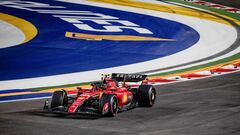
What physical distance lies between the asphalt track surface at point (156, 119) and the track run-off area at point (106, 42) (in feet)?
9.66

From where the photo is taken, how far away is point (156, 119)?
1549 centimetres

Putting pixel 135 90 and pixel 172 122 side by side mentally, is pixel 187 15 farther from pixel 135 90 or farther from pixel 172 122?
pixel 172 122

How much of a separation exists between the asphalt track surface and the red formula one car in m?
0.19

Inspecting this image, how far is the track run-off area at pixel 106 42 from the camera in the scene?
23.2 meters

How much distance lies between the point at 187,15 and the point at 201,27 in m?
2.69

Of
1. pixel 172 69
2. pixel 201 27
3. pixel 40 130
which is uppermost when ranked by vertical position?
pixel 201 27

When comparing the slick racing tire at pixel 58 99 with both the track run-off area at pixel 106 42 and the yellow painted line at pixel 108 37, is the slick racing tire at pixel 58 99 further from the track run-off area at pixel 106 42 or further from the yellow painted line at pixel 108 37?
the yellow painted line at pixel 108 37

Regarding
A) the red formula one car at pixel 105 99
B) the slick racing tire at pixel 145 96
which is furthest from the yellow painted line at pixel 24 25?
the slick racing tire at pixel 145 96

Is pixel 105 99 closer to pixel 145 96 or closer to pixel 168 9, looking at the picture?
pixel 145 96

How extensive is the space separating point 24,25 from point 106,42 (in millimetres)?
4980

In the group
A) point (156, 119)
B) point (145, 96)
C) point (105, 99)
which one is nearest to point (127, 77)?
point (145, 96)

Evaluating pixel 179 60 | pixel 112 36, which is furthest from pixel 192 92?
pixel 112 36

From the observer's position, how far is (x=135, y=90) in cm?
1777

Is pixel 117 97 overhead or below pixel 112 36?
below
